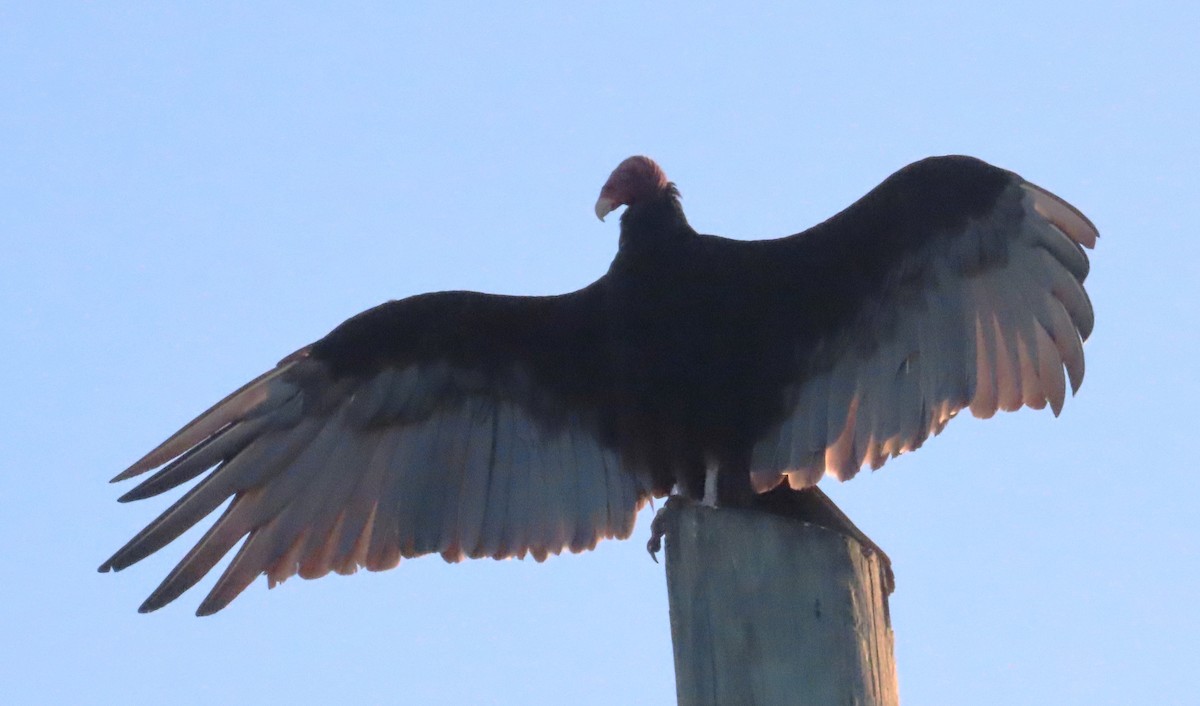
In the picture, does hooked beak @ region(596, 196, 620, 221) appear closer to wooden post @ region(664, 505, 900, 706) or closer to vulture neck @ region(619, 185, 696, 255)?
vulture neck @ region(619, 185, 696, 255)

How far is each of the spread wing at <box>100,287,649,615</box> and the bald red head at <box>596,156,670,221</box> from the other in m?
0.26

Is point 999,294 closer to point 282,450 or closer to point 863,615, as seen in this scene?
point 863,615

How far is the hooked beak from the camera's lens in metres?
4.62

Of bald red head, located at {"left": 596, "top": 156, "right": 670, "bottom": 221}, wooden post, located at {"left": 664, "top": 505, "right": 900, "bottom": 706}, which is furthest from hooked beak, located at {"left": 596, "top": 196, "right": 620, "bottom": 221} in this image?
wooden post, located at {"left": 664, "top": 505, "right": 900, "bottom": 706}

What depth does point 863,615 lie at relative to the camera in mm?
3004

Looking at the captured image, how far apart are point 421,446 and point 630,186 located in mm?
974

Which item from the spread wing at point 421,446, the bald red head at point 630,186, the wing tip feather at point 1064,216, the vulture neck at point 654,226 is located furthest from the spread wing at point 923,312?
the spread wing at point 421,446

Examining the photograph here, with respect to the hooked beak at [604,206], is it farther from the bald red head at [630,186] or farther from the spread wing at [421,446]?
the spread wing at [421,446]

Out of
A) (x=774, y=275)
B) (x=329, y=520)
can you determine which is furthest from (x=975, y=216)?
(x=329, y=520)

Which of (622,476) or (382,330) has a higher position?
(382,330)

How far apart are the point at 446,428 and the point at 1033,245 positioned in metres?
1.75

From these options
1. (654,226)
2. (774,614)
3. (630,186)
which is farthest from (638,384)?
(774,614)

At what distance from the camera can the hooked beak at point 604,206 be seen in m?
4.62

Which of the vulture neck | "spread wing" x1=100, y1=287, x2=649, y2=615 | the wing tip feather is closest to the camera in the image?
the wing tip feather
